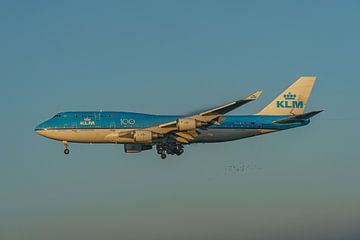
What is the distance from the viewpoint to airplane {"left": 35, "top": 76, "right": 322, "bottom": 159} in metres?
85.7

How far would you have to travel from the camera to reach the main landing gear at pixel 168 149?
299ft

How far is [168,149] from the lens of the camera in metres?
91.8

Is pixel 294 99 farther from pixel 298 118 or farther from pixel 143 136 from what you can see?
pixel 143 136

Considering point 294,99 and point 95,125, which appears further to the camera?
point 294,99

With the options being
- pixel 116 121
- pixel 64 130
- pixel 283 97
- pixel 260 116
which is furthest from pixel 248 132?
pixel 64 130

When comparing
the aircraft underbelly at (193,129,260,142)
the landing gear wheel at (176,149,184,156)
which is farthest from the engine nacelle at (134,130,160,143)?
the aircraft underbelly at (193,129,260,142)

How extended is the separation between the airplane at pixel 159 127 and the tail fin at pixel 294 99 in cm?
486

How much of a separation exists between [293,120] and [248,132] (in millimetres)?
6013

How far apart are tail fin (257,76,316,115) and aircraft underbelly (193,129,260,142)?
5634 millimetres

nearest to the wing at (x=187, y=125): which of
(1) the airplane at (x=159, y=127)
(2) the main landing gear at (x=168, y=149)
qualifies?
(1) the airplane at (x=159, y=127)

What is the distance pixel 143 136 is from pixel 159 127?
2.66 metres

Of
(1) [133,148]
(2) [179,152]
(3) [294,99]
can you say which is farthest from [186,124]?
(3) [294,99]

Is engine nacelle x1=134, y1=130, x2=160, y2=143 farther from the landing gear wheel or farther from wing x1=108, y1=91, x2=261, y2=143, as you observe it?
the landing gear wheel

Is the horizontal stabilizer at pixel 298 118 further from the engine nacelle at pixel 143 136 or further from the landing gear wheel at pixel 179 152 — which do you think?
the engine nacelle at pixel 143 136
